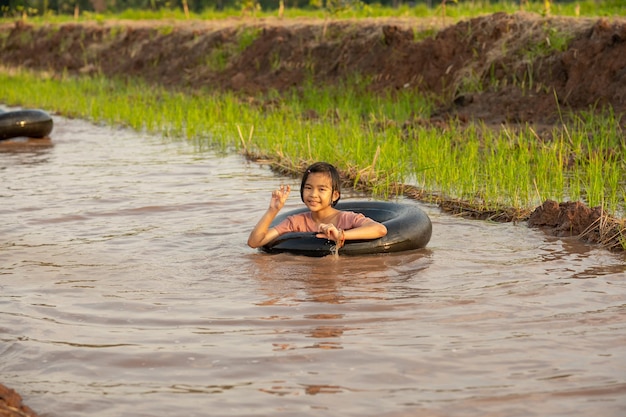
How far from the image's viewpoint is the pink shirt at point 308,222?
6887 millimetres


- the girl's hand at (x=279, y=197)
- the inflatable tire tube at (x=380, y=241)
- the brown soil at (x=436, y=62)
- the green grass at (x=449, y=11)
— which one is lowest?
the inflatable tire tube at (x=380, y=241)

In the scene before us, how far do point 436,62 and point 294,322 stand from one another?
11.6 meters

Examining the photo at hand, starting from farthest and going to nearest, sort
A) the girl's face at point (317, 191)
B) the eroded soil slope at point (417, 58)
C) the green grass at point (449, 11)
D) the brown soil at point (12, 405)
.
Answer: the green grass at point (449, 11) < the eroded soil slope at point (417, 58) < the girl's face at point (317, 191) < the brown soil at point (12, 405)

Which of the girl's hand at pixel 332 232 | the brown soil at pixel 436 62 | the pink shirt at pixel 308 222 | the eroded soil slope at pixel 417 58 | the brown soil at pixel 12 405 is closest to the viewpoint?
the brown soil at pixel 12 405

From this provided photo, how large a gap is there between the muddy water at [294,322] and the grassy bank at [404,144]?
0.86 m

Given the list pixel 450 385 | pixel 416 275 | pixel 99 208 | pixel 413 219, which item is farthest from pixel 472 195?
pixel 450 385

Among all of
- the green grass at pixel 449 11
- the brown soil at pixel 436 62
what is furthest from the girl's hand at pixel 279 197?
the green grass at pixel 449 11

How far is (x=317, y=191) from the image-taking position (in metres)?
6.68

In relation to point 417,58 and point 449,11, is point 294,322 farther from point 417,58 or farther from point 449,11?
point 449,11

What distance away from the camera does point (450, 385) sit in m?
4.21

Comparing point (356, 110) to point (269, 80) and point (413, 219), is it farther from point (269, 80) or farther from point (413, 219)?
point (413, 219)

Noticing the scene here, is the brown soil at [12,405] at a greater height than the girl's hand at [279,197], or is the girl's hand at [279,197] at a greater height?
the girl's hand at [279,197]

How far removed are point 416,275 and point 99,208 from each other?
350 cm

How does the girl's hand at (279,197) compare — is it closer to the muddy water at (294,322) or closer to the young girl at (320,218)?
the young girl at (320,218)
